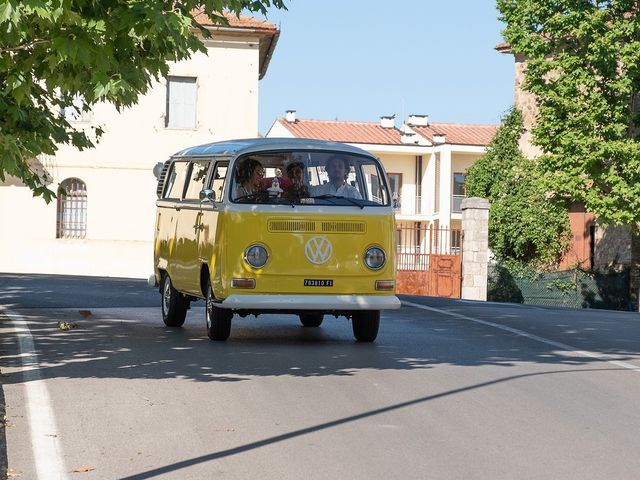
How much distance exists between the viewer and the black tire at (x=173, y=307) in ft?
53.3

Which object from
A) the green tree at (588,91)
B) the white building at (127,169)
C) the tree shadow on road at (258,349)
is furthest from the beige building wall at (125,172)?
the tree shadow on road at (258,349)

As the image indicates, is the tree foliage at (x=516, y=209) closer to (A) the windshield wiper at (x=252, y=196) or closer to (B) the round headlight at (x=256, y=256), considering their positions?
(A) the windshield wiper at (x=252, y=196)

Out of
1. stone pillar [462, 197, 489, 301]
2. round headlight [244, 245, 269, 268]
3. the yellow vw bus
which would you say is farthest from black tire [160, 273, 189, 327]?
stone pillar [462, 197, 489, 301]

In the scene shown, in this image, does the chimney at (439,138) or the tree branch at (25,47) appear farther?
the chimney at (439,138)

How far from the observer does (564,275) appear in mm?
38781

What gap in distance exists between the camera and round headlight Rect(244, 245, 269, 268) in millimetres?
13664

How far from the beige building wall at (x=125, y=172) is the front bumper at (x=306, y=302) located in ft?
88.4

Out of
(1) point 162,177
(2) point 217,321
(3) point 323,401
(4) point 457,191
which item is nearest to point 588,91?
(1) point 162,177

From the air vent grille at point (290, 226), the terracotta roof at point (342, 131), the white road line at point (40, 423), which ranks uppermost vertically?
the terracotta roof at point (342, 131)

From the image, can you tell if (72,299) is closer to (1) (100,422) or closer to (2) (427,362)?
(2) (427,362)

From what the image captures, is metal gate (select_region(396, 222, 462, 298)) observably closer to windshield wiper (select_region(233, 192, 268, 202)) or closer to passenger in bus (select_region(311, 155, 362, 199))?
passenger in bus (select_region(311, 155, 362, 199))

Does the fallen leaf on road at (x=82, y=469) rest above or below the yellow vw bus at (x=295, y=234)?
below

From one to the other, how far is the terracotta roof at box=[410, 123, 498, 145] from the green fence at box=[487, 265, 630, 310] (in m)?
34.2

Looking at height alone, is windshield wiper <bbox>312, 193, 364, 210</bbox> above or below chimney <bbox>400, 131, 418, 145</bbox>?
below
